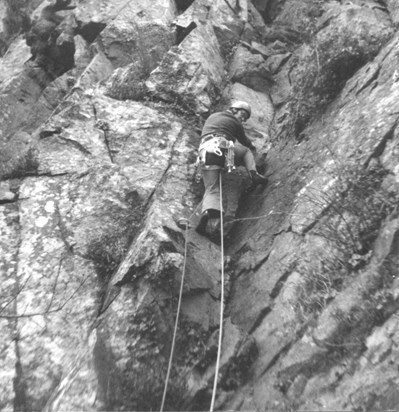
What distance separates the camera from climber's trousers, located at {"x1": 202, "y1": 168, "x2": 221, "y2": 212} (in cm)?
626

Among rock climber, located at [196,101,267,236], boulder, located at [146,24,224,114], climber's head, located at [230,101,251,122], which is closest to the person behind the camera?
rock climber, located at [196,101,267,236]

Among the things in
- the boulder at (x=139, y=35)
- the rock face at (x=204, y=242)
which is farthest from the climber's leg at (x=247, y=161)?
the boulder at (x=139, y=35)

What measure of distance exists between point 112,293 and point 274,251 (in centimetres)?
203

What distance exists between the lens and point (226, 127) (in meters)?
7.34

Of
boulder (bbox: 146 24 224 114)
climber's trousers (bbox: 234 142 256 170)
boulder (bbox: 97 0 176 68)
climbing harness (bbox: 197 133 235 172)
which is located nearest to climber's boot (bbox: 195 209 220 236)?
climbing harness (bbox: 197 133 235 172)

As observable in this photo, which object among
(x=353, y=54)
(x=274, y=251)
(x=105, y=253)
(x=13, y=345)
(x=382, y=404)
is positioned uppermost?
(x=353, y=54)

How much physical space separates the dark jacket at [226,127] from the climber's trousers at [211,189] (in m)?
0.77

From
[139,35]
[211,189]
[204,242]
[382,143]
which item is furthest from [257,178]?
[139,35]

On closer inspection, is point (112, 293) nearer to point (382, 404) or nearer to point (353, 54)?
point (382, 404)

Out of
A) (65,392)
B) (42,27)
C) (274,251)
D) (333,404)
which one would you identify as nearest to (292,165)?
(274,251)

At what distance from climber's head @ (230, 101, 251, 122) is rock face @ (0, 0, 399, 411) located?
51 cm

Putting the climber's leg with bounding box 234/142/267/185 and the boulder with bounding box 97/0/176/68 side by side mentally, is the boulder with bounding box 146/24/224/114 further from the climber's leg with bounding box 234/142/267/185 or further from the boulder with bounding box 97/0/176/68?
the climber's leg with bounding box 234/142/267/185

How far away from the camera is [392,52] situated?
6844mm

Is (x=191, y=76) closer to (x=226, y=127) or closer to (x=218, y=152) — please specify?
(x=226, y=127)
